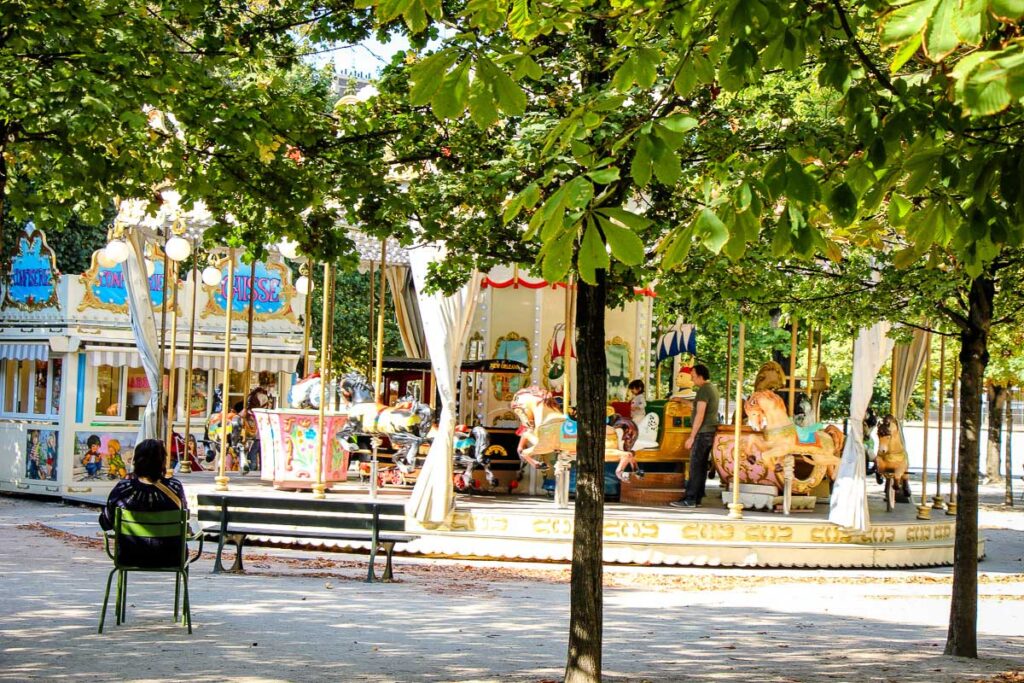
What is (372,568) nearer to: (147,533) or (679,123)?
(147,533)

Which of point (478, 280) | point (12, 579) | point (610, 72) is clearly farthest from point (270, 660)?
point (478, 280)

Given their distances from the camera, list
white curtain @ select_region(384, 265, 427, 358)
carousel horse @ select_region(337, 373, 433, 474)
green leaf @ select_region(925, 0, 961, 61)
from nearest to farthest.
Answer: green leaf @ select_region(925, 0, 961, 61) → carousel horse @ select_region(337, 373, 433, 474) → white curtain @ select_region(384, 265, 427, 358)

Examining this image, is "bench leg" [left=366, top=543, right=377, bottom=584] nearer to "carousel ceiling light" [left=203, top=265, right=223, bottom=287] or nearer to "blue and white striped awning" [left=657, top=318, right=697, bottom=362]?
"carousel ceiling light" [left=203, top=265, right=223, bottom=287]

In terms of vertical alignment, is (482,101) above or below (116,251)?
below

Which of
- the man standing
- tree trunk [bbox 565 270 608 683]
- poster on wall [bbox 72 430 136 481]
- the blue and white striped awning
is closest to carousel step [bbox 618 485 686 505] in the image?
the man standing

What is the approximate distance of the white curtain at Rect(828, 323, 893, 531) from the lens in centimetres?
1670

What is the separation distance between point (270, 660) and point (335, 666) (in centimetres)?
45

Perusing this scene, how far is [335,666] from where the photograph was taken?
8617 millimetres

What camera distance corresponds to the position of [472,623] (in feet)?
36.7

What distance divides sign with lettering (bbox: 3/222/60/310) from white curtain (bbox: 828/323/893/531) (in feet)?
50.7

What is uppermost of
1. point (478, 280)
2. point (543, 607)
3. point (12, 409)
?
point (478, 280)

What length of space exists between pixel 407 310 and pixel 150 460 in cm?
1538

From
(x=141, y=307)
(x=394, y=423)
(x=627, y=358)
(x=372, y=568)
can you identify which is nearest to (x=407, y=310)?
(x=627, y=358)

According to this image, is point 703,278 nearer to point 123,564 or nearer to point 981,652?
point 981,652
